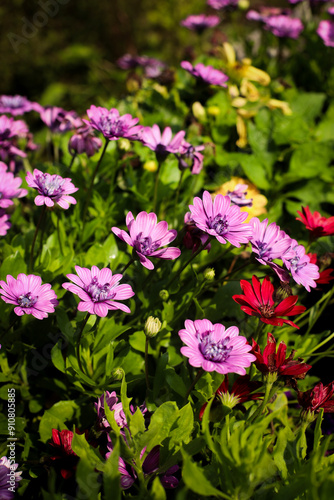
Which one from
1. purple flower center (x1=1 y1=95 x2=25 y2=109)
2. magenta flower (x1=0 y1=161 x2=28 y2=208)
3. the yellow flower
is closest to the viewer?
magenta flower (x1=0 y1=161 x2=28 y2=208)

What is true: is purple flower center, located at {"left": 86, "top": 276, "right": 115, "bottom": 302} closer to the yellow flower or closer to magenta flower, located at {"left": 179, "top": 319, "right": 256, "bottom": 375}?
magenta flower, located at {"left": 179, "top": 319, "right": 256, "bottom": 375}

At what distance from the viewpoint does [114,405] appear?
884mm

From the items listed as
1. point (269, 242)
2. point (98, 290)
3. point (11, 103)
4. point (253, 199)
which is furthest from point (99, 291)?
point (11, 103)

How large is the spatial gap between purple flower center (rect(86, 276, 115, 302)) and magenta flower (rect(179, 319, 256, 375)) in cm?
16

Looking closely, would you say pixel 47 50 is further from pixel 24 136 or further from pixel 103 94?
pixel 24 136

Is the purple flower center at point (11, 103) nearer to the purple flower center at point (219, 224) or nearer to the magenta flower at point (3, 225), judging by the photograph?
the magenta flower at point (3, 225)

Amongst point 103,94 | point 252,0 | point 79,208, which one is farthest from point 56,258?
point 252,0

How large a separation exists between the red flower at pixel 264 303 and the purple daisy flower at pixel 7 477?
1.74 feet

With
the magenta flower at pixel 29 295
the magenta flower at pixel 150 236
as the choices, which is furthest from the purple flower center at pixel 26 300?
the magenta flower at pixel 150 236

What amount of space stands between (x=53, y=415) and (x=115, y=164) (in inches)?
29.8

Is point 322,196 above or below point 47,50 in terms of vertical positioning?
above

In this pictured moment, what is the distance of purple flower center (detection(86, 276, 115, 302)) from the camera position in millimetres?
841


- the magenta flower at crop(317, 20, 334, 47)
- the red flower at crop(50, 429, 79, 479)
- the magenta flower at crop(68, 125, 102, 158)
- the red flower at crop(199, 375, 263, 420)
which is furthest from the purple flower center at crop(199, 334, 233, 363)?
the magenta flower at crop(317, 20, 334, 47)

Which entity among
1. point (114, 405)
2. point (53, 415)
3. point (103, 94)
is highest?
point (114, 405)
